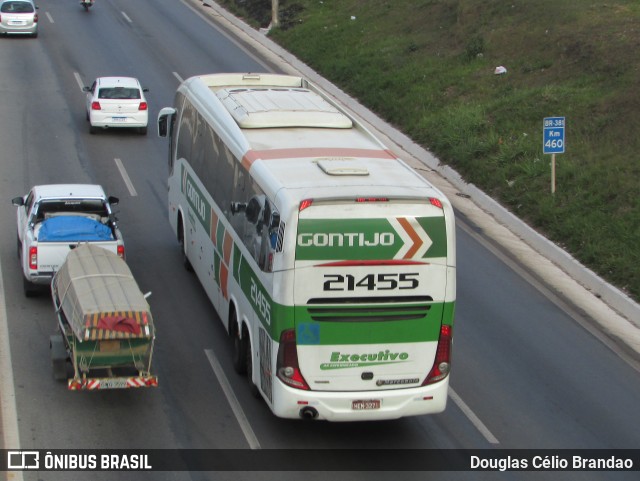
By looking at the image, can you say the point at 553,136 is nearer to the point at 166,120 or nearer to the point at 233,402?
the point at 166,120

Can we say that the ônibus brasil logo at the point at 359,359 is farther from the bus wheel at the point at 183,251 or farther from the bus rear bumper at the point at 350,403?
the bus wheel at the point at 183,251

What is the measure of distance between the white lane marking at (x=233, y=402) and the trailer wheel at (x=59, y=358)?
2.41m

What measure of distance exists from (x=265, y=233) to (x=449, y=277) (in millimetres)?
2615

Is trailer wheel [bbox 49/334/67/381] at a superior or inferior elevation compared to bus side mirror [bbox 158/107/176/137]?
inferior

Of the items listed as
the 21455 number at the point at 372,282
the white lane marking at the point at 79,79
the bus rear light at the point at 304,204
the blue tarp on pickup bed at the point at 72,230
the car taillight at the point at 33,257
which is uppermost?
the bus rear light at the point at 304,204

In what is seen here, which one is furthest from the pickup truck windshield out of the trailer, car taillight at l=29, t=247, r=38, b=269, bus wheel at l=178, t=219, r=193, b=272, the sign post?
the sign post

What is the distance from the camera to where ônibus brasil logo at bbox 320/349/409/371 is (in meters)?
14.5

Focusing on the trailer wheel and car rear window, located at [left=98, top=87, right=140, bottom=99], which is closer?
the trailer wheel

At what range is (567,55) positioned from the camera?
3400 centimetres

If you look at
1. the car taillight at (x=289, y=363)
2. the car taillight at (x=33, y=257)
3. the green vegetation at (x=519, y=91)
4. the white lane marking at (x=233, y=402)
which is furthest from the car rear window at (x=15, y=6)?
the car taillight at (x=289, y=363)

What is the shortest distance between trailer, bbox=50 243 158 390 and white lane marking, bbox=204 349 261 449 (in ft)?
4.00

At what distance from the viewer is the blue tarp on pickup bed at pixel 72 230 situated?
63.9 feet

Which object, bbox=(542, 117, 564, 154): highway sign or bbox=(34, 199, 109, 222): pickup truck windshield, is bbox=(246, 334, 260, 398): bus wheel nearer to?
bbox=(34, 199, 109, 222): pickup truck windshield

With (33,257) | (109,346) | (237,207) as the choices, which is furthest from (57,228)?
(109,346)
